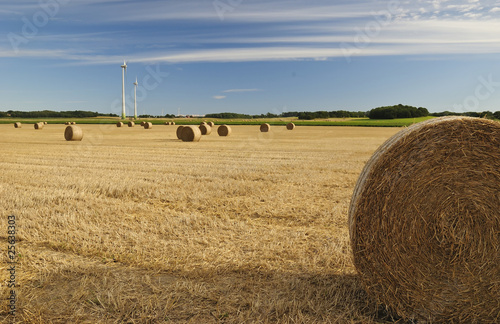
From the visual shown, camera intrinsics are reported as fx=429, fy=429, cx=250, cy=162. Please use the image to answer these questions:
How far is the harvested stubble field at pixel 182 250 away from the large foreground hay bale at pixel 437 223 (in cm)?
62

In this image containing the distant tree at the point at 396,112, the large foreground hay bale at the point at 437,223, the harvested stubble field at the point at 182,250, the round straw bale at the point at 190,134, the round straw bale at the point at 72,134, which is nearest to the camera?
the large foreground hay bale at the point at 437,223

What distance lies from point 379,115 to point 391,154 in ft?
293

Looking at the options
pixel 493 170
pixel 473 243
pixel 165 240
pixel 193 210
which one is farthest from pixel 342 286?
pixel 193 210

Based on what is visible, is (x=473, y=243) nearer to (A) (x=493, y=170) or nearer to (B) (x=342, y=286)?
(A) (x=493, y=170)

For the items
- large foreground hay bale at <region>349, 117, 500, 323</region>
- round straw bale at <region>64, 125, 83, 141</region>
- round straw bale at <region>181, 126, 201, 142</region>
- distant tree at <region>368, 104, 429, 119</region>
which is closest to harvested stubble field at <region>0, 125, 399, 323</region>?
large foreground hay bale at <region>349, 117, 500, 323</region>

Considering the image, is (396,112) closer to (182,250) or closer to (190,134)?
(190,134)

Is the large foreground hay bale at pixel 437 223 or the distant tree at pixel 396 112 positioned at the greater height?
the distant tree at pixel 396 112

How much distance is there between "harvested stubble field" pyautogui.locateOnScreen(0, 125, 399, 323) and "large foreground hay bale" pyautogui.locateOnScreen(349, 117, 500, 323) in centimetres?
62

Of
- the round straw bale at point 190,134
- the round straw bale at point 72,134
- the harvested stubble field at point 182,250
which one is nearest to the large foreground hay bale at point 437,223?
the harvested stubble field at point 182,250

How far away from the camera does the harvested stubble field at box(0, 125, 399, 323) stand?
498 cm

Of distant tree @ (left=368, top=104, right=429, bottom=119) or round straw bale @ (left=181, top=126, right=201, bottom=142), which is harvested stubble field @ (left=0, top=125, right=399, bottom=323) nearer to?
round straw bale @ (left=181, top=126, right=201, bottom=142)

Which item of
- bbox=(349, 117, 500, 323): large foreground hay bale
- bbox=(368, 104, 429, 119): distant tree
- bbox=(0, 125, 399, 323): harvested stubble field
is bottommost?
bbox=(0, 125, 399, 323): harvested stubble field

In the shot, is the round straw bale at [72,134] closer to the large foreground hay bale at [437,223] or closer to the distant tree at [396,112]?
the large foreground hay bale at [437,223]

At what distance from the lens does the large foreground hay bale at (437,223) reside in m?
4.75
